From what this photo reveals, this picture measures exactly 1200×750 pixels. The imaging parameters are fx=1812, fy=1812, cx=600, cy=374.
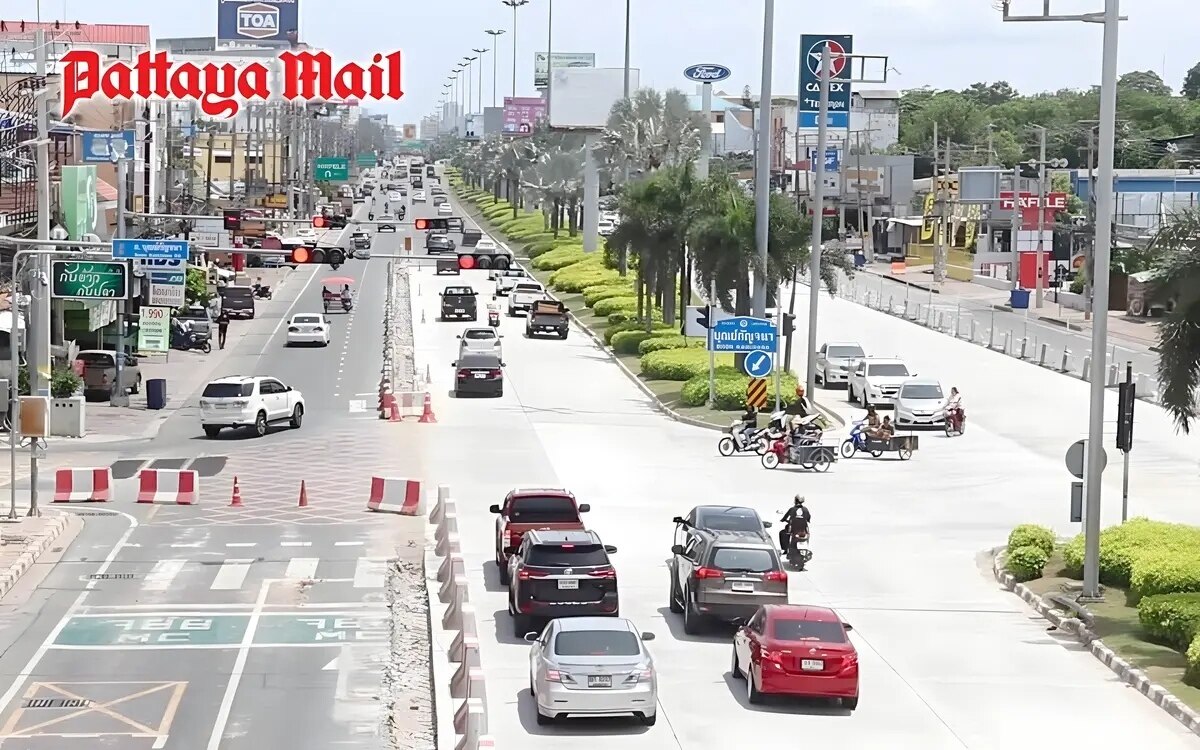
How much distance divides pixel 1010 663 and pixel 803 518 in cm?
690

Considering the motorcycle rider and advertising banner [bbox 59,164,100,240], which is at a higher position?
advertising banner [bbox 59,164,100,240]

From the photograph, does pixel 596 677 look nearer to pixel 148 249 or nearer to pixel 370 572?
pixel 370 572

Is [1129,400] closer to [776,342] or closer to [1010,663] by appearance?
[1010,663]

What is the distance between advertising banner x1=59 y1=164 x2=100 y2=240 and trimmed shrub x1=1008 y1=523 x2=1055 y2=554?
39657mm

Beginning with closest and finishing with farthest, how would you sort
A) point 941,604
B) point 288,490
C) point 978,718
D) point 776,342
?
point 978,718
point 941,604
point 288,490
point 776,342

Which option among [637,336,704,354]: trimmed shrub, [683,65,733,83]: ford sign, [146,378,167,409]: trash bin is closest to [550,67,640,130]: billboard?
[683,65,733,83]: ford sign

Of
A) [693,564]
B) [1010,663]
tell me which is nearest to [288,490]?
[693,564]

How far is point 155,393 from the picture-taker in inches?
2208

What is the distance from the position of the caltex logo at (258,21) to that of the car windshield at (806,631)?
90263 mm

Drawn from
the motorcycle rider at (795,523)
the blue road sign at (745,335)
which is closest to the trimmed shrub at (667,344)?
the blue road sign at (745,335)

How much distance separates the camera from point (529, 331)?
265ft

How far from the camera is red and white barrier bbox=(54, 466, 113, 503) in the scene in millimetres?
39125

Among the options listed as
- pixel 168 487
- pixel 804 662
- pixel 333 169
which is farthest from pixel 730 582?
pixel 333 169

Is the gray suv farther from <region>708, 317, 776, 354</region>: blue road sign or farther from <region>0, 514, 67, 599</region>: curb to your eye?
<region>708, 317, 776, 354</region>: blue road sign
